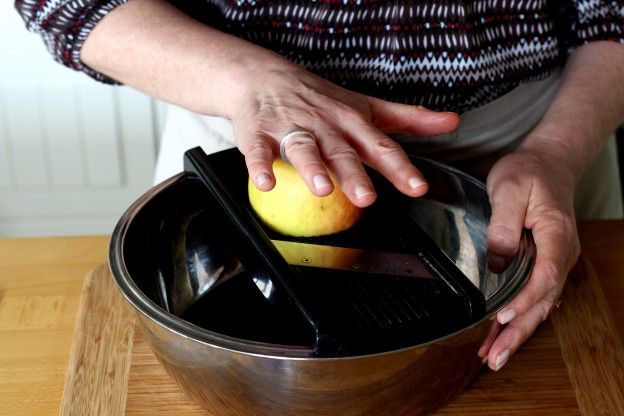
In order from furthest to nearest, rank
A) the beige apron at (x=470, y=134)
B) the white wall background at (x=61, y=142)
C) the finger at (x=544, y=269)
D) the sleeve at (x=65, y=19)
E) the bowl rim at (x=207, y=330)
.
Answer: the white wall background at (x=61, y=142)
the beige apron at (x=470, y=134)
the sleeve at (x=65, y=19)
the finger at (x=544, y=269)
the bowl rim at (x=207, y=330)

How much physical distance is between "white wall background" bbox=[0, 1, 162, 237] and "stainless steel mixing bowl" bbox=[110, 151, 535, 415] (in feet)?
3.30

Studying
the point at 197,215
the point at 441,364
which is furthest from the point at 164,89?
the point at 441,364

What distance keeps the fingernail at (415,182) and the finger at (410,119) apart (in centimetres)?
10

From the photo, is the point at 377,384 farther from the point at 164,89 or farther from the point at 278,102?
the point at 164,89

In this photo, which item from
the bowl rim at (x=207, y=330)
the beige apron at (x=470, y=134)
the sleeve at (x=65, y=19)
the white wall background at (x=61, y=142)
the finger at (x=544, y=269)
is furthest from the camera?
the white wall background at (x=61, y=142)

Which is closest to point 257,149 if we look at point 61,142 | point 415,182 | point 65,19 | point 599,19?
point 415,182

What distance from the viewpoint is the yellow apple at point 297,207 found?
2.06 feet

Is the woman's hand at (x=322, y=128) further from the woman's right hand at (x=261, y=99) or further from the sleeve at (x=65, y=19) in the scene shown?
the sleeve at (x=65, y=19)

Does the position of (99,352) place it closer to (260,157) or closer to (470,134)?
(260,157)

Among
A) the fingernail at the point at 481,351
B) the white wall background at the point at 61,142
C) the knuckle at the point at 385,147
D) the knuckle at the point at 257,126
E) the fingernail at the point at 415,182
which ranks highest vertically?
the knuckle at the point at 385,147

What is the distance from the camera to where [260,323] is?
2.09 feet

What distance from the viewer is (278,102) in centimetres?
65

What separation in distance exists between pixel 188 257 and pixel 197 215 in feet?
0.13

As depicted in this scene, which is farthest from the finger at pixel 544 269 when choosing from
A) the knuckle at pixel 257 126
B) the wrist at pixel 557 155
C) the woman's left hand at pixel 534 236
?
the knuckle at pixel 257 126
